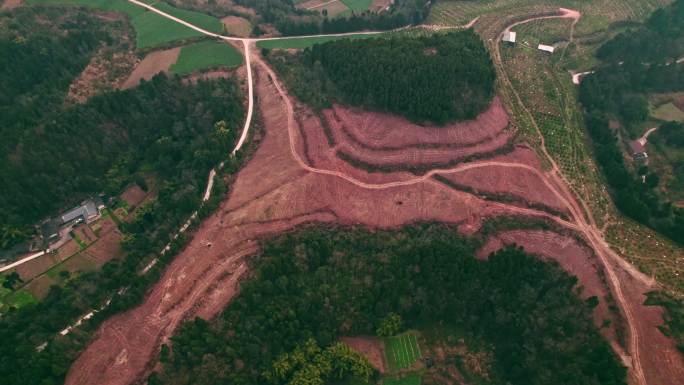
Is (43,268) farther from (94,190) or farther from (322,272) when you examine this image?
(322,272)

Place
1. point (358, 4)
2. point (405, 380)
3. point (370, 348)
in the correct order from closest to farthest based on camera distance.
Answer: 1. point (405, 380)
2. point (370, 348)
3. point (358, 4)

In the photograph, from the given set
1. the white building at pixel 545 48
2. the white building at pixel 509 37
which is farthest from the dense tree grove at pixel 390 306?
the white building at pixel 545 48

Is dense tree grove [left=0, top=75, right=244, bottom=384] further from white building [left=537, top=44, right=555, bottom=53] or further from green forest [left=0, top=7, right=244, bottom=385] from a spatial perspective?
white building [left=537, top=44, right=555, bottom=53]

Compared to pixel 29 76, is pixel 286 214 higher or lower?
lower

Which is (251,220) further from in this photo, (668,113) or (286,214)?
(668,113)

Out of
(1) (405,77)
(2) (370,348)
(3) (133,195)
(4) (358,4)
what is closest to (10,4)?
(3) (133,195)

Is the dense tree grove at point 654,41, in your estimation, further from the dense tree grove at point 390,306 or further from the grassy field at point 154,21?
the grassy field at point 154,21
